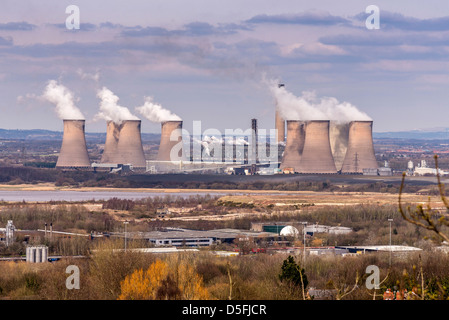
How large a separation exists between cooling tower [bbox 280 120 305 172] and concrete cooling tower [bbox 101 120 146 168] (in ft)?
43.4

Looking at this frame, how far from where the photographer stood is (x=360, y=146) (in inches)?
2731

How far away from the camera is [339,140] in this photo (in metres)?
76.9

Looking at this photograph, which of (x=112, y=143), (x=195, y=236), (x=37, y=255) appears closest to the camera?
(x=37, y=255)

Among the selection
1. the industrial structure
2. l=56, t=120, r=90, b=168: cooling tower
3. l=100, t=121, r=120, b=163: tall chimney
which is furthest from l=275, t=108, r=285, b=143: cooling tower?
the industrial structure

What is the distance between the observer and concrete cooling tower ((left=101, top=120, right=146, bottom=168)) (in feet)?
248

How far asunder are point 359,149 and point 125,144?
2144 centimetres

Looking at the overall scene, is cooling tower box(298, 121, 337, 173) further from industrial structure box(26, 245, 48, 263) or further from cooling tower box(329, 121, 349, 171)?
industrial structure box(26, 245, 48, 263)

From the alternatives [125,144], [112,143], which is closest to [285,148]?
[125,144]

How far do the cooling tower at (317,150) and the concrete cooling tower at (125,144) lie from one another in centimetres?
1517

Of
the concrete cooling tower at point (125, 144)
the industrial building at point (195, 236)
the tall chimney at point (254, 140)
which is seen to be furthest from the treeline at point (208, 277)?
the tall chimney at point (254, 140)
